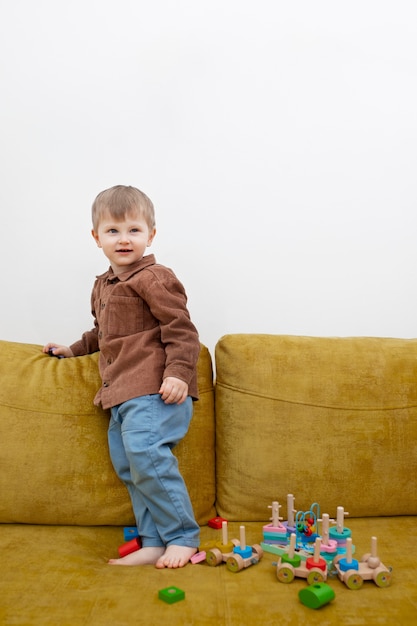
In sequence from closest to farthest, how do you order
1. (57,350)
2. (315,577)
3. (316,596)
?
(316,596), (315,577), (57,350)

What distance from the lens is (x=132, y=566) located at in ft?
4.66

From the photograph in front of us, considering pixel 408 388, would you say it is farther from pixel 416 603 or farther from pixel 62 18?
pixel 62 18

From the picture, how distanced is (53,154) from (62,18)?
45cm

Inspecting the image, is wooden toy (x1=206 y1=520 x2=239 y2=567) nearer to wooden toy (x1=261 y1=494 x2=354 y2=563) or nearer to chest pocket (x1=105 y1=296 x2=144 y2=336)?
wooden toy (x1=261 y1=494 x2=354 y2=563)

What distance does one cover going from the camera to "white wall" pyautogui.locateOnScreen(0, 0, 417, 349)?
2.05 m

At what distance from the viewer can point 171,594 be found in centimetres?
119

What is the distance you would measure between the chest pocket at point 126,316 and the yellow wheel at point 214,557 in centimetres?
58

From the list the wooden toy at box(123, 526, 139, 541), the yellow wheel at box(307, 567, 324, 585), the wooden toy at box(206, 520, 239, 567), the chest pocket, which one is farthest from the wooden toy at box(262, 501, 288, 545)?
the chest pocket

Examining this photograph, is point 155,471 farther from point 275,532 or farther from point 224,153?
point 224,153

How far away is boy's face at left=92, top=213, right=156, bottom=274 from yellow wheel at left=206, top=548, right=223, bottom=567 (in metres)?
0.76

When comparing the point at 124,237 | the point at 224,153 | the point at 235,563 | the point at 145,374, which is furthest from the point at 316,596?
the point at 224,153

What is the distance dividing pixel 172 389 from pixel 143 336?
0.17m

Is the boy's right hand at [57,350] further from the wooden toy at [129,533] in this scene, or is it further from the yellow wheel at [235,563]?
the yellow wheel at [235,563]

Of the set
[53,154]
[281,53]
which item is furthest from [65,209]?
[281,53]
